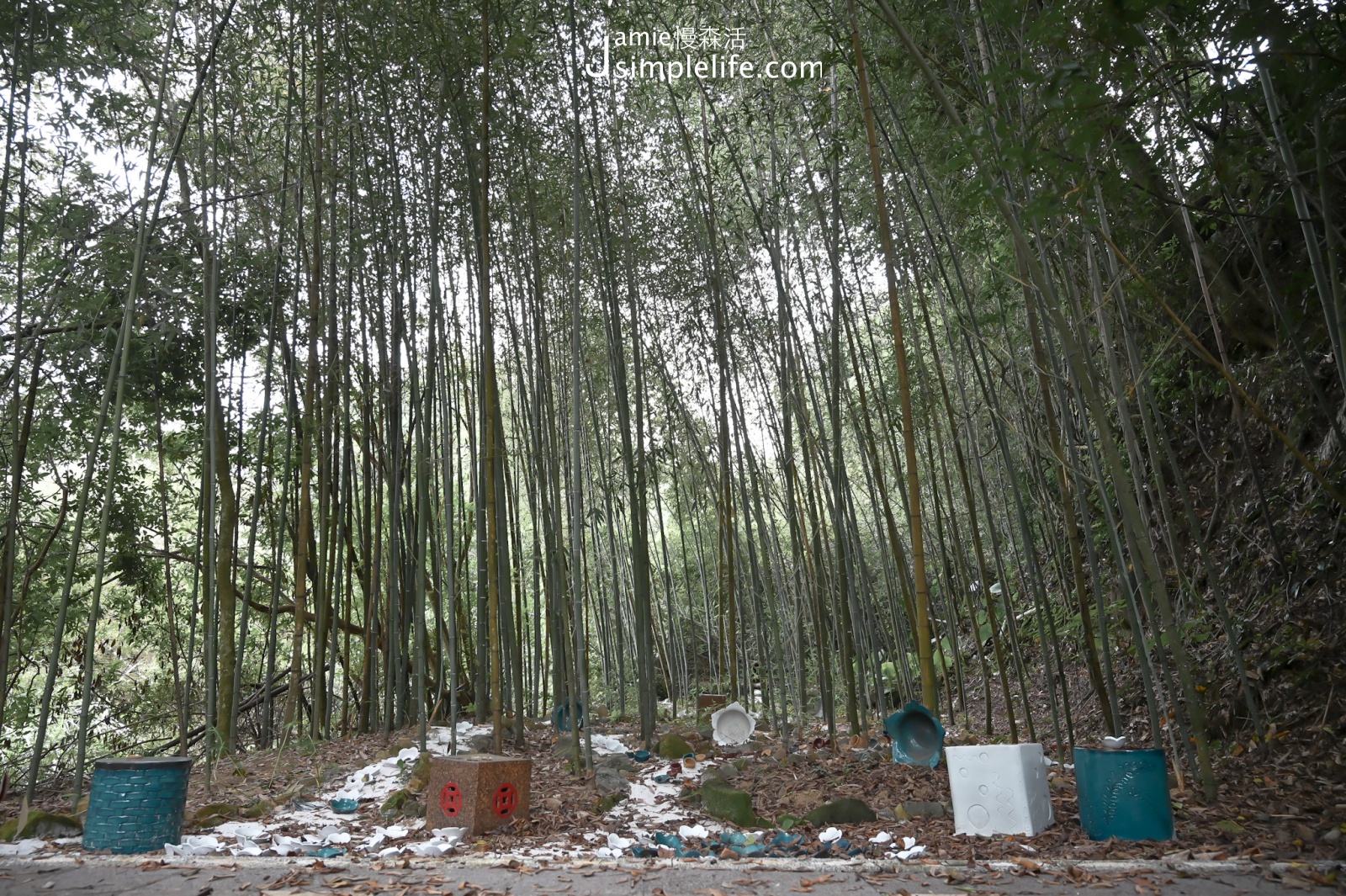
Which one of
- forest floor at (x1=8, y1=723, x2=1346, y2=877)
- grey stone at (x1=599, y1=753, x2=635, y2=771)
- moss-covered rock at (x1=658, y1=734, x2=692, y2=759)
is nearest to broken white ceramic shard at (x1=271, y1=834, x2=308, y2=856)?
forest floor at (x1=8, y1=723, x2=1346, y2=877)

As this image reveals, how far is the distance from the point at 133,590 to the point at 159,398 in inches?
67.5

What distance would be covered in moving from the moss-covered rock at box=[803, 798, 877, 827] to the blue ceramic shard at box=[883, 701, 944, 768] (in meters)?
0.56

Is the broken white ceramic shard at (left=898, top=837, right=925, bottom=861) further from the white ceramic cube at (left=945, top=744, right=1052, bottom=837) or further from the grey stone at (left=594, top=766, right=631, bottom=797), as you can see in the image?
the grey stone at (left=594, top=766, right=631, bottom=797)

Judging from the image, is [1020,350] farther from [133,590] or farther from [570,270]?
[133,590]

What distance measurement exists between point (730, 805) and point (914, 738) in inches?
35.0

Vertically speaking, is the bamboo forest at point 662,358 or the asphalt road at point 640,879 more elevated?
the bamboo forest at point 662,358

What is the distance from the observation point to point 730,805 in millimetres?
2754

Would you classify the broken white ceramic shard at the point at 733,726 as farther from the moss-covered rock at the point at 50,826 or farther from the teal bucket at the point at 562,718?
the moss-covered rock at the point at 50,826

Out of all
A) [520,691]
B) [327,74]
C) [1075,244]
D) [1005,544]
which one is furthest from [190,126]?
[1005,544]

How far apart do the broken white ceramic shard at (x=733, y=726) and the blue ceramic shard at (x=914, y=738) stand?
967 millimetres

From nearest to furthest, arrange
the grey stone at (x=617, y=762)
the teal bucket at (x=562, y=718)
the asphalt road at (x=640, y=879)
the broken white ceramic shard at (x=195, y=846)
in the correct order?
1. the asphalt road at (x=640, y=879)
2. the broken white ceramic shard at (x=195, y=846)
3. the grey stone at (x=617, y=762)
4. the teal bucket at (x=562, y=718)

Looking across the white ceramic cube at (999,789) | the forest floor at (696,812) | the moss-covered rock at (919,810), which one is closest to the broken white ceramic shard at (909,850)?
the forest floor at (696,812)

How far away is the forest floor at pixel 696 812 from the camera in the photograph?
2.26 metres

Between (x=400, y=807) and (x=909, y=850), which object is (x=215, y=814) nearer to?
(x=400, y=807)
